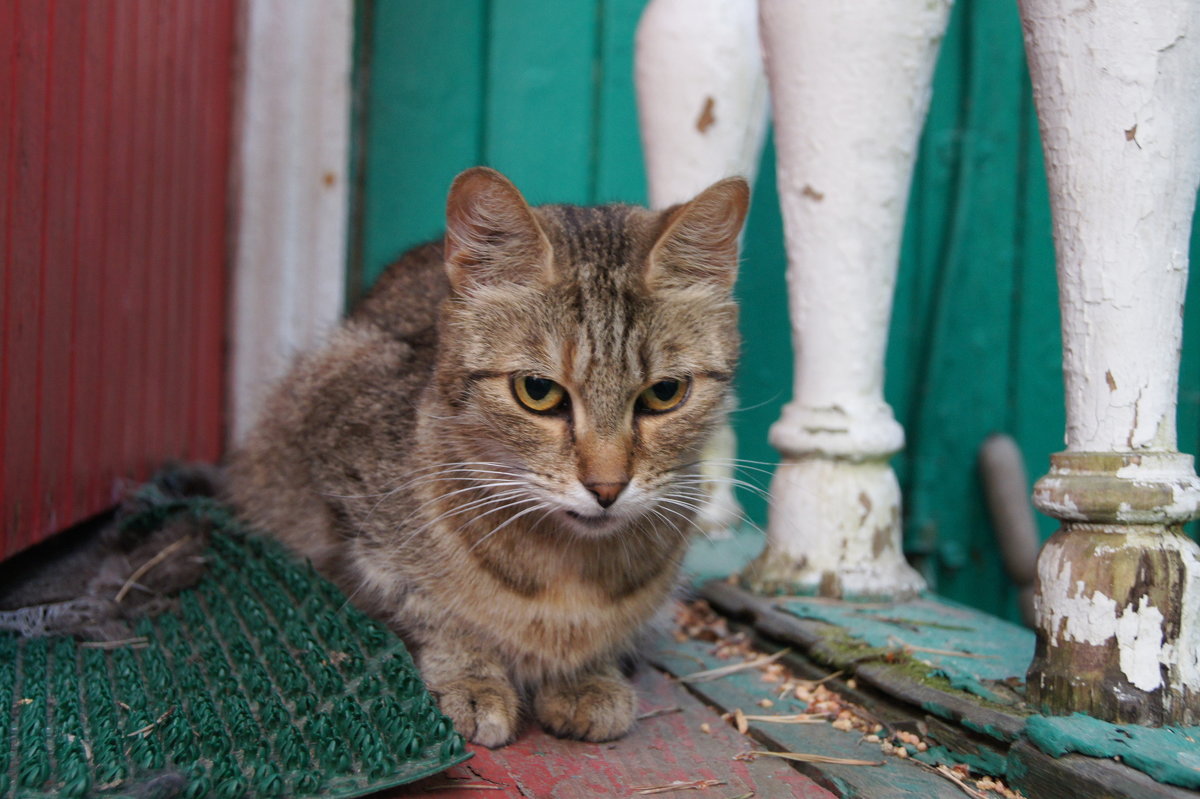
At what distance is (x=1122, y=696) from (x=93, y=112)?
1.81 meters

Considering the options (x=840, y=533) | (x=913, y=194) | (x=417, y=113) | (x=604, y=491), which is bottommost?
(x=840, y=533)

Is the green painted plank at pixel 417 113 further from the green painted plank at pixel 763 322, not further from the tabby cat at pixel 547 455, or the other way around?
the tabby cat at pixel 547 455

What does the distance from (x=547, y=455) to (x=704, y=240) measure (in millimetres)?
399

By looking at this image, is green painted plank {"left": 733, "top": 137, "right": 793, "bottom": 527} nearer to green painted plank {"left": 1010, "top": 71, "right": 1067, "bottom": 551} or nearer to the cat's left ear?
green painted plank {"left": 1010, "top": 71, "right": 1067, "bottom": 551}

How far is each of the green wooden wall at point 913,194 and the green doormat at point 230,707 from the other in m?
1.34

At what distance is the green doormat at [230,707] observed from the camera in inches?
38.4

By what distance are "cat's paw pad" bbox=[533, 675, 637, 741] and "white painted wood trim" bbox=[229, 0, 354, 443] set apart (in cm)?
141

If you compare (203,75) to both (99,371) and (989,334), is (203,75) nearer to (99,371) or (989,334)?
(99,371)

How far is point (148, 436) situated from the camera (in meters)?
2.12

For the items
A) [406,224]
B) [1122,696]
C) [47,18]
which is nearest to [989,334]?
[406,224]

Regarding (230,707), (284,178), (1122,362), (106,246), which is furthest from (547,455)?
(284,178)

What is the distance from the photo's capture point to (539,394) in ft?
4.26

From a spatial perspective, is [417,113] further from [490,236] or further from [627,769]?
[627,769]

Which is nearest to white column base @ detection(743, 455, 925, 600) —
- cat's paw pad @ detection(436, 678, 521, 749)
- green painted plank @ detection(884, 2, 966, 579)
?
cat's paw pad @ detection(436, 678, 521, 749)
